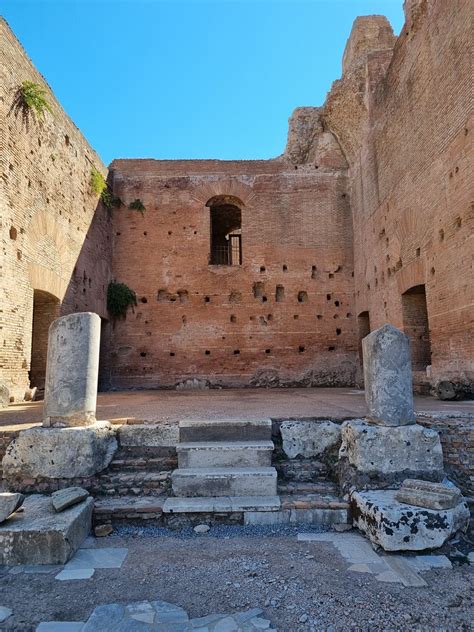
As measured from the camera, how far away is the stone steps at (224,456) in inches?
151

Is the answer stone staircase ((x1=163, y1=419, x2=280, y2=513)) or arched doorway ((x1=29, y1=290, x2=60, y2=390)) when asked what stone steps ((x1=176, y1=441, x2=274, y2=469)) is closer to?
stone staircase ((x1=163, y1=419, x2=280, y2=513))

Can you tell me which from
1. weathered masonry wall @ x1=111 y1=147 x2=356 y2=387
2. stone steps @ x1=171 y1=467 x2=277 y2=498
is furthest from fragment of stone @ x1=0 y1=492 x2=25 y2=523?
weathered masonry wall @ x1=111 y1=147 x2=356 y2=387

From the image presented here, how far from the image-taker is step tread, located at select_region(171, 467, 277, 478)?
358 centimetres

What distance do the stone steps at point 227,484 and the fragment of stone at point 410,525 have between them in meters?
0.87

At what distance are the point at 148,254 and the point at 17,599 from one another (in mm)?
10676

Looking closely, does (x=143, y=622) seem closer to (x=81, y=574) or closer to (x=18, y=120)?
(x=81, y=574)

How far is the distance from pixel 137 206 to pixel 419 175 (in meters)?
7.94

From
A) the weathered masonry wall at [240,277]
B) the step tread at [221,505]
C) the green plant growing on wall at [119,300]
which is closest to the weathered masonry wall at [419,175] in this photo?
the weathered masonry wall at [240,277]

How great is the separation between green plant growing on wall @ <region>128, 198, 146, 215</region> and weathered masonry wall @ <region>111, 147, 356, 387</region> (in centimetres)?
16

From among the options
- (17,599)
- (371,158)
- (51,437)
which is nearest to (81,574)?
(17,599)

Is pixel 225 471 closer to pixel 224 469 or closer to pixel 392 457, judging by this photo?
pixel 224 469

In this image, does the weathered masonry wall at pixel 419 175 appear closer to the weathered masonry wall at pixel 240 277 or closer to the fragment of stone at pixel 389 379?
the weathered masonry wall at pixel 240 277

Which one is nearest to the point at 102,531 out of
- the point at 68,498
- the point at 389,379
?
the point at 68,498

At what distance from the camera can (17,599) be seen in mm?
2312
